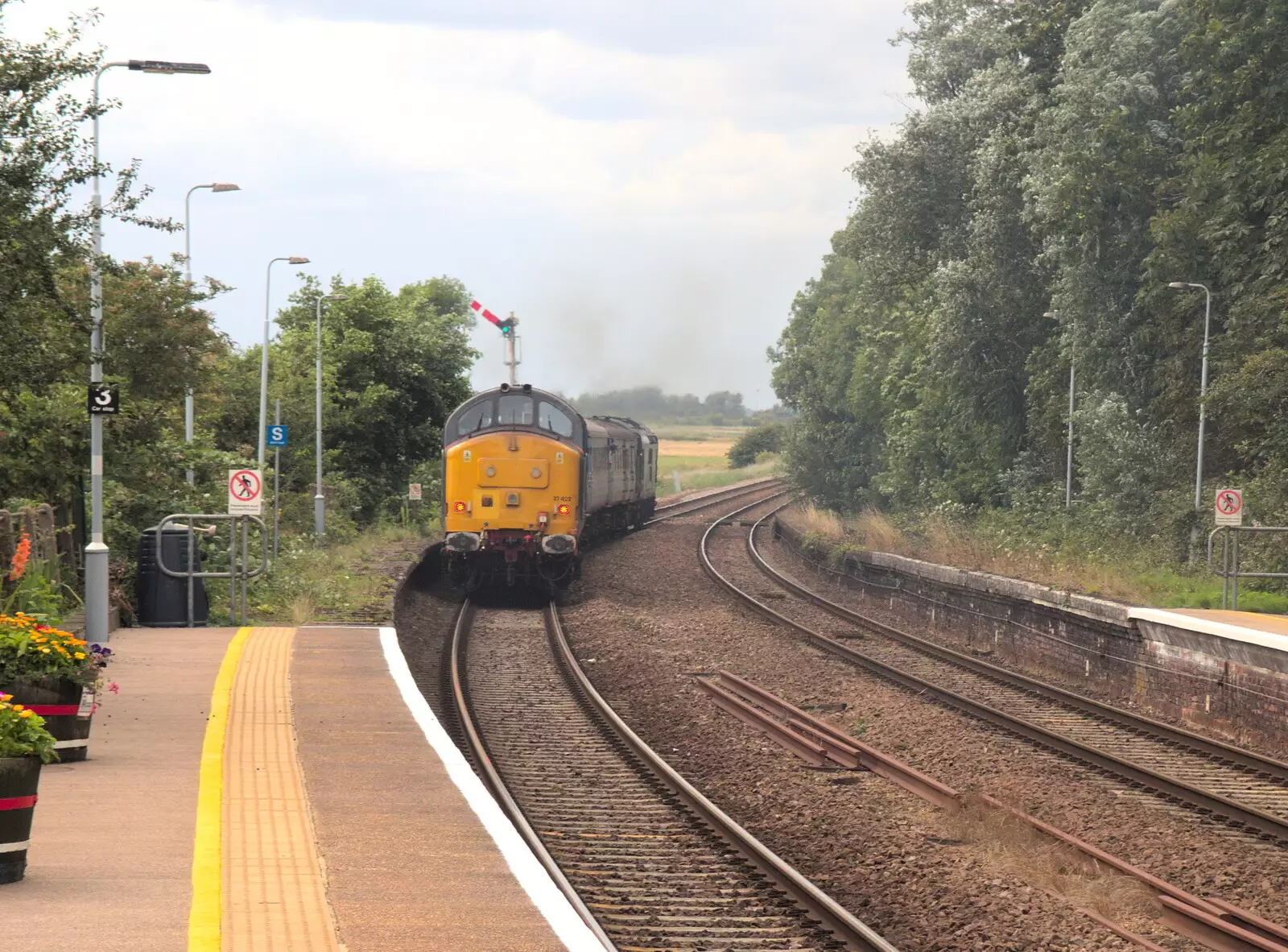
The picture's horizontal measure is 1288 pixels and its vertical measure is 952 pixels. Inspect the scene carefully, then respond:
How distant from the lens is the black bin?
60.4ft

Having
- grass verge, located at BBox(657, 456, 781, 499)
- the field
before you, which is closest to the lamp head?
the field

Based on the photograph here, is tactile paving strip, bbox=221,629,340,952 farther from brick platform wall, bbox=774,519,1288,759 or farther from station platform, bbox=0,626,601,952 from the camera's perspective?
brick platform wall, bbox=774,519,1288,759

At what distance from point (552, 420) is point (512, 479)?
4.39 feet

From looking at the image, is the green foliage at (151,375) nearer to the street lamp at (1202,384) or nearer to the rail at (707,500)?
the rail at (707,500)

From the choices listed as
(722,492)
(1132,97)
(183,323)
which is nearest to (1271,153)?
(1132,97)

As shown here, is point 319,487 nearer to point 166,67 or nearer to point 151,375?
point 151,375

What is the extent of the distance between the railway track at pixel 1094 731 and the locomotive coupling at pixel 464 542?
207 inches

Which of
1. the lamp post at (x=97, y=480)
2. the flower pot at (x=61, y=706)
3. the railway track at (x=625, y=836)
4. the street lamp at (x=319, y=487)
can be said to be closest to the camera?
the railway track at (x=625, y=836)

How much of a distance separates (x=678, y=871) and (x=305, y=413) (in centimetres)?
3182

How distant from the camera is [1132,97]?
30.7m

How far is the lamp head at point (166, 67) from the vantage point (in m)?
16.3

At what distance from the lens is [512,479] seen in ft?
84.6

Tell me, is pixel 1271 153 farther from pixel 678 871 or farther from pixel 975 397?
pixel 678 871

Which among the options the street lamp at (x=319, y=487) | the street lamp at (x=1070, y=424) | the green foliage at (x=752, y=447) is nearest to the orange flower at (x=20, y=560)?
the street lamp at (x=319, y=487)
